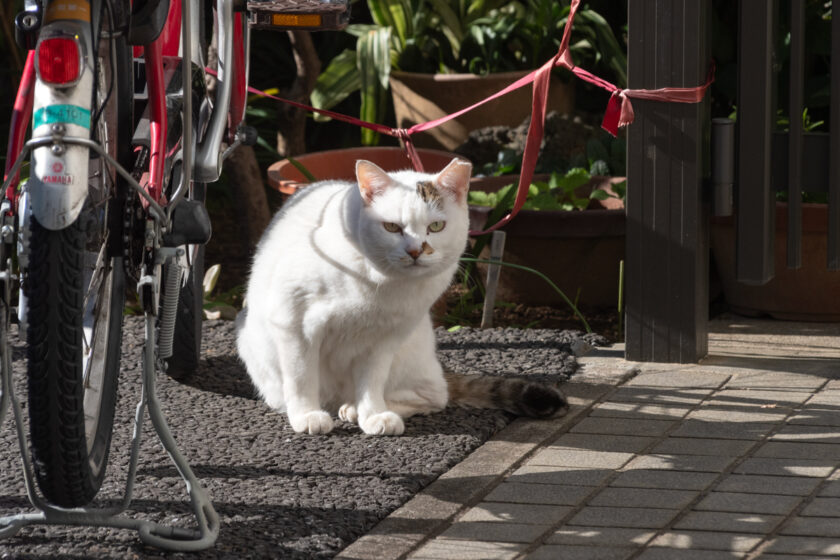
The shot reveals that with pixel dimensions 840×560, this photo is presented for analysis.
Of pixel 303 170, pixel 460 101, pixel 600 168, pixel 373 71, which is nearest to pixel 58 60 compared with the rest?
pixel 303 170

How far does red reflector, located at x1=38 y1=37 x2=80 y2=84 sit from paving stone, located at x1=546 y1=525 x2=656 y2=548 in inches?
51.9

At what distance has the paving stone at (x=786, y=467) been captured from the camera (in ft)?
9.41

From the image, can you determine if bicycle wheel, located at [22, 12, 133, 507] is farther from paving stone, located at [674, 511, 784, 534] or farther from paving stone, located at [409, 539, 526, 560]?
paving stone, located at [674, 511, 784, 534]

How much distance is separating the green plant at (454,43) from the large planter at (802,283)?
52.5 inches

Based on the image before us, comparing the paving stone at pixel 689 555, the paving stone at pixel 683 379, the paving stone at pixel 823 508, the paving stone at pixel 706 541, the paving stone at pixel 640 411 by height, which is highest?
the paving stone at pixel 683 379

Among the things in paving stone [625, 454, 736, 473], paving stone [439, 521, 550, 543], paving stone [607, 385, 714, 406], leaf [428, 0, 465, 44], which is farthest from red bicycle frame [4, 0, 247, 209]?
leaf [428, 0, 465, 44]

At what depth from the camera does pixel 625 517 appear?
8.49ft

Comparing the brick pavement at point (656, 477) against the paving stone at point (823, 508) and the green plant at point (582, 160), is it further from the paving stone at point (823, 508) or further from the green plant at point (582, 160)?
the green plant at point (582, 160)

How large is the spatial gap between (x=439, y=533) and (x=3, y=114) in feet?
16.6

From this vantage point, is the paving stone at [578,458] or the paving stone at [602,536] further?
the paving stone at [578,458]

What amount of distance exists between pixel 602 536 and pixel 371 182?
1180mm

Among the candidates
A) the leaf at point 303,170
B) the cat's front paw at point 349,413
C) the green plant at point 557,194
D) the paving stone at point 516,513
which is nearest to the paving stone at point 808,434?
the paving stone at point 516,513

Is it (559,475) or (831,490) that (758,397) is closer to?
(831,490)

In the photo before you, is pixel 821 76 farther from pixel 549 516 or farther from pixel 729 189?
pixel 549 516
